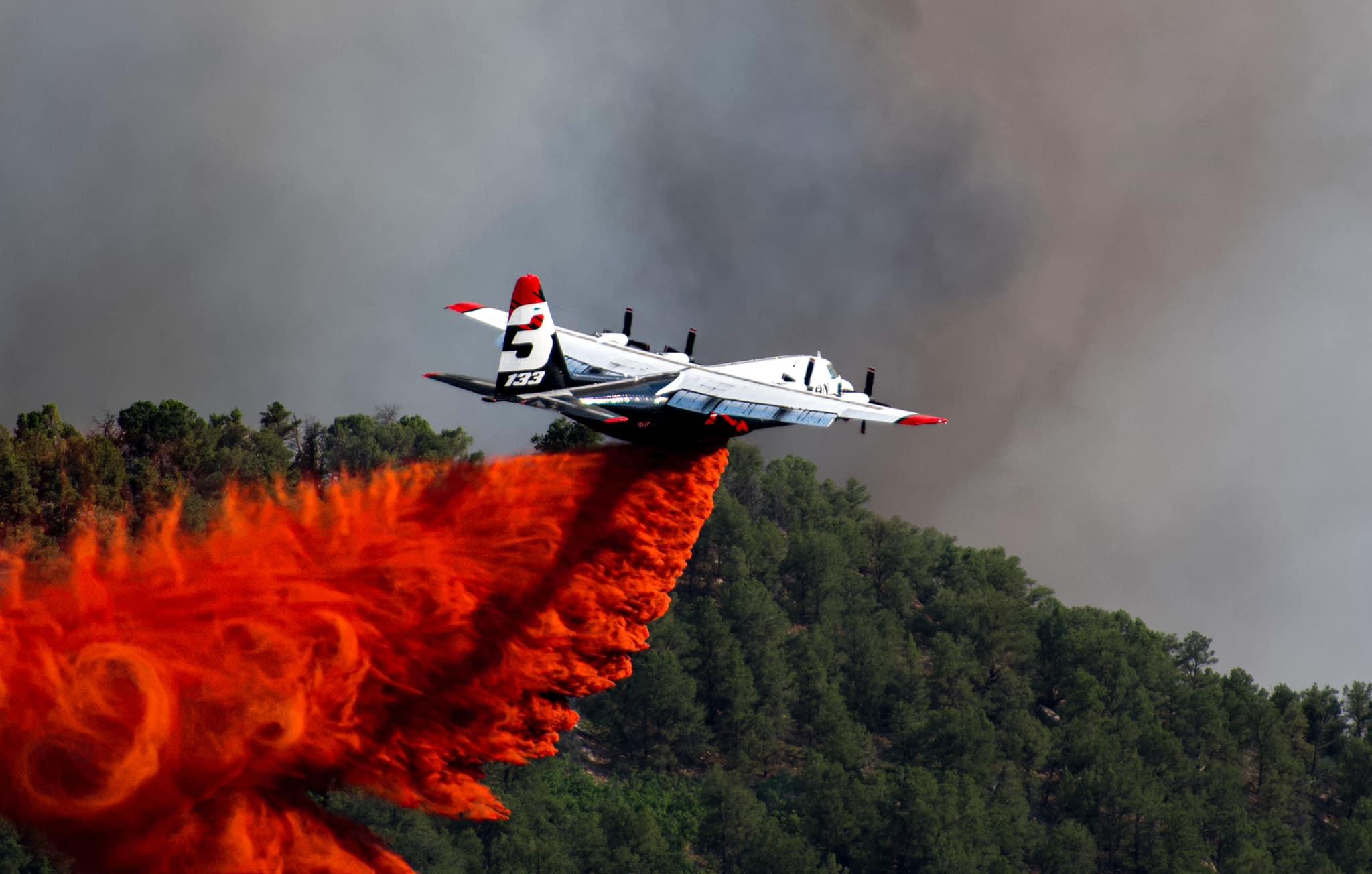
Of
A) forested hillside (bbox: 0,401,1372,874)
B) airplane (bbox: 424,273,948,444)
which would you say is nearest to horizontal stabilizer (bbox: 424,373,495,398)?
airplane (bbox: 424,273,948,444)

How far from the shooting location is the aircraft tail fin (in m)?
62.8

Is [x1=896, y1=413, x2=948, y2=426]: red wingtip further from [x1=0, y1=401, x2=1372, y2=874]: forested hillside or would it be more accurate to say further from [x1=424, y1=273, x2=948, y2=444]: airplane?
[x1=0, y1=401, x2=1372, y2=874]: forested hillside

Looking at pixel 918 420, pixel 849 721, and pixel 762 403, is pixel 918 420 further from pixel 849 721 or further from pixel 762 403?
pixel 849 721

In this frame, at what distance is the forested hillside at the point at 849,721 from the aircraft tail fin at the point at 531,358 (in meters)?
49.4

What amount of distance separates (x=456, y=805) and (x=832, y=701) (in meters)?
103

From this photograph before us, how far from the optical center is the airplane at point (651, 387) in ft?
206

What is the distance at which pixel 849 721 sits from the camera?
512 ft

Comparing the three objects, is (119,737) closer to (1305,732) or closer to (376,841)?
(376,841)

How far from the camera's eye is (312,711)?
177 ft

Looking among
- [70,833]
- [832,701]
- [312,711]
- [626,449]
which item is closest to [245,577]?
[312,711]

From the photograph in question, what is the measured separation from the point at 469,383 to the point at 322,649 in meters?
11.7

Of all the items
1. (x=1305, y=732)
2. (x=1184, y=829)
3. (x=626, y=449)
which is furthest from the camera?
(x=1305, y=732)

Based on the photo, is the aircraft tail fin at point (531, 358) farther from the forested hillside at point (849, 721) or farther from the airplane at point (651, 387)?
the forested hillside at point (849, 721)

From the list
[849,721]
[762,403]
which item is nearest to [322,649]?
[762,403]
